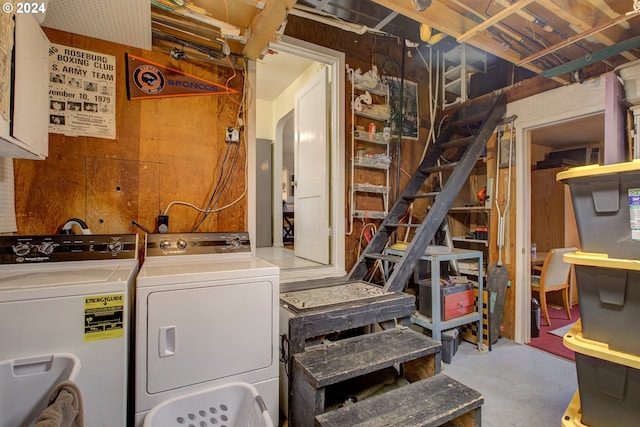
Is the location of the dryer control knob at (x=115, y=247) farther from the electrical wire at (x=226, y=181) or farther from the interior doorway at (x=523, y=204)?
the interior doorway at (x=523, y=204)

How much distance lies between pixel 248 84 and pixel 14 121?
144cm

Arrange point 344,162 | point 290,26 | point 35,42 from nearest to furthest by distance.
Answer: point 35,42, point 290,26, point 344,162

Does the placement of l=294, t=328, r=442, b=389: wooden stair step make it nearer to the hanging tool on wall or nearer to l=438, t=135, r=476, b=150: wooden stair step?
the hanging tool on wall

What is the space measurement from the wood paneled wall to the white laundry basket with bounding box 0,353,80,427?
1.01m

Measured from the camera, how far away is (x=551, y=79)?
2.56 m

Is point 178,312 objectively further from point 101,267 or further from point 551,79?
point 551,79

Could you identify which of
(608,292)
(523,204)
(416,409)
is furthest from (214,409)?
(523,204)

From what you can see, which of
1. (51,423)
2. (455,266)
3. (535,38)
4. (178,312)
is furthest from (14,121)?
(455,266)

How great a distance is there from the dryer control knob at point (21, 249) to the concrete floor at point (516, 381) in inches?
103

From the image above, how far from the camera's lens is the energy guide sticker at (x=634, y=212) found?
3.71 ft

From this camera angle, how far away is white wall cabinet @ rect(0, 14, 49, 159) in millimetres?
1178

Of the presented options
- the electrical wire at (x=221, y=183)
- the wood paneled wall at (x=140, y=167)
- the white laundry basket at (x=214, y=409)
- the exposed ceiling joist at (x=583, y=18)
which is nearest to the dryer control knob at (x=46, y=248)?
the wood paneled wall at (x=140, y=167)

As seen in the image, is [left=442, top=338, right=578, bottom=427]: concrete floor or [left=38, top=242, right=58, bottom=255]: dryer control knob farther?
[left=442, top=338, right=578, bottom=427]: concrete floor

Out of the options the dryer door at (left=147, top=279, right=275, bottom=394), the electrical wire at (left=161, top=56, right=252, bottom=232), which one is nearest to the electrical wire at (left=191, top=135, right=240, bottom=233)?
the electrical wire at (left=161, top=56, right=252, bottom=232)
